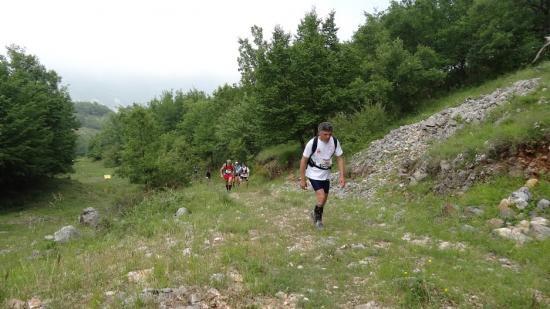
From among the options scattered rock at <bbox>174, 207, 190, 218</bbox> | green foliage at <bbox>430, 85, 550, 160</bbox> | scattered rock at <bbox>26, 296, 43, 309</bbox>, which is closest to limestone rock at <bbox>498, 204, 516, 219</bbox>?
green foliage at <bbox>430, 85, 550, 160</bbox>

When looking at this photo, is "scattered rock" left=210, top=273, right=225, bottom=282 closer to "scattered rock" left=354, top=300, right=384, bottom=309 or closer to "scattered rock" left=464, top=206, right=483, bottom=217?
"scattered rock" left=354, top=300, right=384, bottom=309

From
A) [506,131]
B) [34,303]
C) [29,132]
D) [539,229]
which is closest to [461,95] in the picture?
[506,131]

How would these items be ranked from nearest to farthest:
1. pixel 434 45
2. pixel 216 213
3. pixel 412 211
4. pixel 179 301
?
pixel 179 301, pixel 412 211, pixel 216 213, pixel 434 45

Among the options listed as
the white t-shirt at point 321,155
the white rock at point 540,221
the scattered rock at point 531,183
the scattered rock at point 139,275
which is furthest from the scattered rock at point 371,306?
the scattered rock at point 531,183

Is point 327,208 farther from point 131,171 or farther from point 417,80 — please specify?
point 131,171

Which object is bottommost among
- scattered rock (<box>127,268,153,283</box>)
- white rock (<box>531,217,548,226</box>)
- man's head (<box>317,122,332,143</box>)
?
white rock (<box>531,217,548,226</box>)

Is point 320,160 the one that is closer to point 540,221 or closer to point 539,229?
point 539,229

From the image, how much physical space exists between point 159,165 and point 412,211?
26976mm

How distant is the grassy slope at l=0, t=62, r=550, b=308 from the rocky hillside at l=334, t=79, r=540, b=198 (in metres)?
3.07

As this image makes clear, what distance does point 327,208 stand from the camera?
45.2 ft

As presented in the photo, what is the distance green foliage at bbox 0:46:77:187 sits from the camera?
3556 cm

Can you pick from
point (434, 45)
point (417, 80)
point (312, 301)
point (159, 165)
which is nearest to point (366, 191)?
point (312, 301)

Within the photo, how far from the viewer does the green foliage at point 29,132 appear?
3556cm

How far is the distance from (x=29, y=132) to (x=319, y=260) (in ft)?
125
